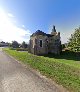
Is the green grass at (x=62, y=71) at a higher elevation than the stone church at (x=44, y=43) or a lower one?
lower

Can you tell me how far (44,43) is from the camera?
141 ft

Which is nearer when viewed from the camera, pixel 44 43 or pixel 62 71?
pixel 62 71

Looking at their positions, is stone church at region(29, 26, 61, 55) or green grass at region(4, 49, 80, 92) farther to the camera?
stone church at region(29, 26, 61, 55)

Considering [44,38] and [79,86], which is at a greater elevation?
[44,38]

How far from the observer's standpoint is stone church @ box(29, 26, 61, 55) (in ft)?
139

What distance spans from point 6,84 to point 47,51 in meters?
33.0

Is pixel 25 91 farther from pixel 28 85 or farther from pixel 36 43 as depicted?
pixel 36 43

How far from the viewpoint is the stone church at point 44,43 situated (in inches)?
1673

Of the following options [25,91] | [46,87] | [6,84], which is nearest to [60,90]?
[46,87]

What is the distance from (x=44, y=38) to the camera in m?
43.0

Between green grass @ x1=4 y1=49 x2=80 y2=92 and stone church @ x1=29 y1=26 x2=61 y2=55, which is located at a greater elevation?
stone church @ x1=29 y1=26 x2=61 y2=55

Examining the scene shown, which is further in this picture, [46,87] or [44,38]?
[44,38]

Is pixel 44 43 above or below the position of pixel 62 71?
above

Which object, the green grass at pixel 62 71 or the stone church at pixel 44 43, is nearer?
the green grass at pixel 62 71
